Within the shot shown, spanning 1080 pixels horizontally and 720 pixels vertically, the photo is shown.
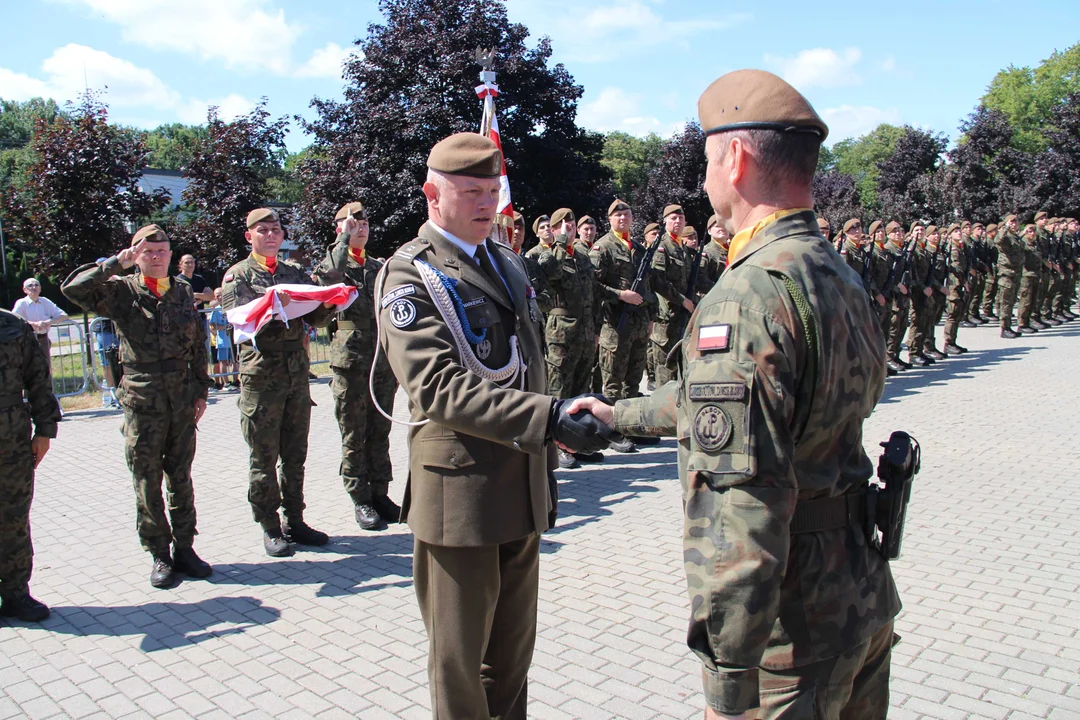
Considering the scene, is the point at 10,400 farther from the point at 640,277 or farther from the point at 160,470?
the point at 640,277

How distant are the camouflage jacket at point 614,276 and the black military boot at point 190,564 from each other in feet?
17.3

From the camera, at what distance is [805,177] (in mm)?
1957

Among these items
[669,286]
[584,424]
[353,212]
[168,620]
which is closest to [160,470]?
[168,620]

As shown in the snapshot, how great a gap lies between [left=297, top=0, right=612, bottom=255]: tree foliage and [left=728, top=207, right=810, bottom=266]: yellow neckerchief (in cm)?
1860

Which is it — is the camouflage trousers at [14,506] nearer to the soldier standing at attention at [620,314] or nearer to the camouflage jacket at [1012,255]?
the soldier standing at attention at [620,314]

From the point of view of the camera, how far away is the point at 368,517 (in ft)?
20.2

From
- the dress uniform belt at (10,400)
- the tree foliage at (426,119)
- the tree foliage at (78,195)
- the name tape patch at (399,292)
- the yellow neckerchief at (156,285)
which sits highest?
the tree foliage at (426,119)

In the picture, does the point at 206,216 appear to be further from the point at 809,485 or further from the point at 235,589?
the point at 809,485

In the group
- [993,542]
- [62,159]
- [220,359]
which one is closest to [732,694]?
[993,542]

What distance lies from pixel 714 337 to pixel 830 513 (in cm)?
53

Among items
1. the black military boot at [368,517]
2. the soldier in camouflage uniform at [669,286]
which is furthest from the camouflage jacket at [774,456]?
the soldier in camouflage uniform at [669,286]

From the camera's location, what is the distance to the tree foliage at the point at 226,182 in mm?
15773

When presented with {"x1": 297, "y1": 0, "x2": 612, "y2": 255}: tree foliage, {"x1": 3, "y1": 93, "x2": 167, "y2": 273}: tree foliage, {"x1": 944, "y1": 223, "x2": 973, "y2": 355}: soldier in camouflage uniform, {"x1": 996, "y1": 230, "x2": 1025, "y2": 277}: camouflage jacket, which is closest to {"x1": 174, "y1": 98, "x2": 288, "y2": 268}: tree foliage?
{"x1": 3, "y1": 93, "x2": 167, "y2": 273}: tree foliage

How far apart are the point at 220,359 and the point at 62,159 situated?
4.41 metres
